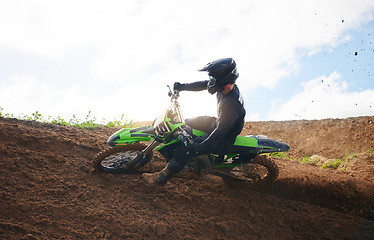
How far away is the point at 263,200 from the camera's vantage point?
→ 19.0ft

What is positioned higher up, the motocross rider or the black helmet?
the black helmet

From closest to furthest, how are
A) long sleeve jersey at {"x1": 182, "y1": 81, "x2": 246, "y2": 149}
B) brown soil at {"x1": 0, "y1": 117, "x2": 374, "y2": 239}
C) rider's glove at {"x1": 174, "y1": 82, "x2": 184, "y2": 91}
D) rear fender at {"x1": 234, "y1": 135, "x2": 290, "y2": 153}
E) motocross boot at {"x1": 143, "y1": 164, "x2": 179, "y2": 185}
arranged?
brown soil at {"x1": 0, "y1": 117, "x2": 374, "y2": 239}
long sleeve jersey at {"x1": 182, "y1": 81, "x2": 246, "y2": 149}
motocross boot at {"x1": 143, "y1": 164, "x2": 179, "y2": 185}
rear fender at {"x1": 234, "y1": 135, "x2": 290, "y2": 153}
rider's glove at {"x1": 174, "y1": 82, "x2": 184, "y2": 91}

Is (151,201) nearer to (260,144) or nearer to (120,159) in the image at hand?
(120,159)

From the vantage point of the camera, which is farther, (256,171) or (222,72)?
(256,171)

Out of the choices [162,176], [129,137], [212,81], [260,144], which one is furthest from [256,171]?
[129,137]

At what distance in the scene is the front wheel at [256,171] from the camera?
5.65m

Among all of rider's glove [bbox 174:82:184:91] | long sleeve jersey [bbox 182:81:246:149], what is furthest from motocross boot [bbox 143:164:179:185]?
rider's glove [bbox 174:82:184:91]

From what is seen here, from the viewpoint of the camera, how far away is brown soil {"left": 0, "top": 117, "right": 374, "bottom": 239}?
4.48m

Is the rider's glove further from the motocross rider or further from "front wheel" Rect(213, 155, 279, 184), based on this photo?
"front wheel" Rect(213, 155, 279, 184)

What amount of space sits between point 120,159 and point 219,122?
7.07 feet

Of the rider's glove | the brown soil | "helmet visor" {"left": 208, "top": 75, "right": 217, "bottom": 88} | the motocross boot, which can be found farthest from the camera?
the rider's glove

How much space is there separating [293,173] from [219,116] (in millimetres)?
2867

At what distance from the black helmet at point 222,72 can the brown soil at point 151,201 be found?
7.00ft

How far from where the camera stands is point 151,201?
17.1 ft
